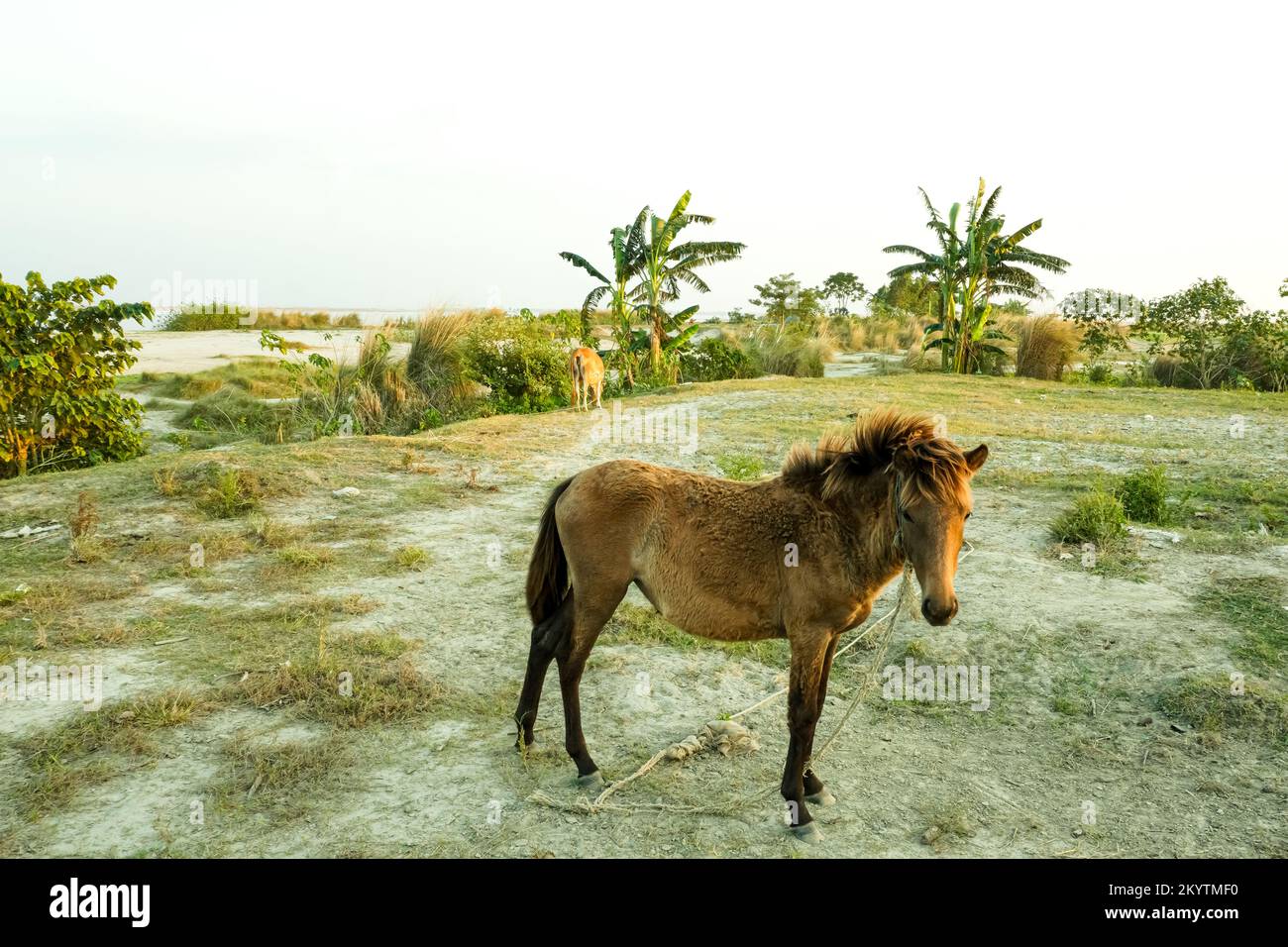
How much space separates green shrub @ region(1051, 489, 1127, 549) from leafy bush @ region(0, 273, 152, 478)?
1267 cm

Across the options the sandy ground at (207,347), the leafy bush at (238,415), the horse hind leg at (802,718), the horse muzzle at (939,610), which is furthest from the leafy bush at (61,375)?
the horse muzzle at (939,610)

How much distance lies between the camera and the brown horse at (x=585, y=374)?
1791 cm

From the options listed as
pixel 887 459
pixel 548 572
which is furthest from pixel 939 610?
pixel 548 572

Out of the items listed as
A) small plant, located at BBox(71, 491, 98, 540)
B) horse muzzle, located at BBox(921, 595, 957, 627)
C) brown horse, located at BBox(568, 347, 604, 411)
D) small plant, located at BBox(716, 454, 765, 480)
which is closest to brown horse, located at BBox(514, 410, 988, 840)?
horse muzzle, located at BBox(921, 595, 957, 627)

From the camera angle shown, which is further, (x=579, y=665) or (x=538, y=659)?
(x=538, y=659)

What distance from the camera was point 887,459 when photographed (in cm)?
371

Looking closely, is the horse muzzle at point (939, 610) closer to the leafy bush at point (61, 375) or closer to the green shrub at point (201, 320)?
the leafy bush at point (61, 375)

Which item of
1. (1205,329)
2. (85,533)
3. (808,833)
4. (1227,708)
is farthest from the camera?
(1205,329)

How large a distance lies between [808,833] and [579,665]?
56.9 inches

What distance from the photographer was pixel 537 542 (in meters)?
4.41

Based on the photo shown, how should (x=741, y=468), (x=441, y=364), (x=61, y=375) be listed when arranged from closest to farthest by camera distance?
1. (x=741, y=468)
2. (x=61, y=375)
3. (x=441, y=364)

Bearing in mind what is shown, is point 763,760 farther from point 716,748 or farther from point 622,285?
point 622,285

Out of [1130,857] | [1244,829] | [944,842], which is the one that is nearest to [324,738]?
[944,842]

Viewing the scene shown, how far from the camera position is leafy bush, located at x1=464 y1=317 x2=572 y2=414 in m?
19.2
